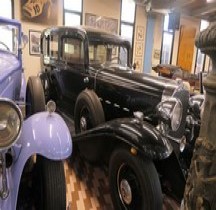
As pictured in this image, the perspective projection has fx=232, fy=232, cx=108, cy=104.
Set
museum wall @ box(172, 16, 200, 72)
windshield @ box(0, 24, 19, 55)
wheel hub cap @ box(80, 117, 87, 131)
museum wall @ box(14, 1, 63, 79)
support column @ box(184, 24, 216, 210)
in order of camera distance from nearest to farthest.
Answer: support column @ box(184, 24, 216, 210) → windshield @ box(0, 24, 19, 55) → wheel hub cap @ box(80, 117, 87, 131) → museum wall @ box(14, 1, 63, 79) → museum wall @ box(172, 16, 200, 72)

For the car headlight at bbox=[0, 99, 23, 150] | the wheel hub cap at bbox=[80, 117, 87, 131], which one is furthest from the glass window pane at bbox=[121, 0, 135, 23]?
the car headlight at bbox=[0, 99, 23, 150]

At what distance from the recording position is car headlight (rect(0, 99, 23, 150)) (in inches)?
46.8

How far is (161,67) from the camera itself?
7.59 metres

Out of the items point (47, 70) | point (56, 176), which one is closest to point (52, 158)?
point (56, 176)

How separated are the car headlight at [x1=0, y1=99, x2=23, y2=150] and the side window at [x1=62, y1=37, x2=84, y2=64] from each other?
2.00 m

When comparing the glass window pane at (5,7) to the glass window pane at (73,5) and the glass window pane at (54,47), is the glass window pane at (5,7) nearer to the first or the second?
the glass window pane at (73,5)

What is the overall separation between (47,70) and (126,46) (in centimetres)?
151

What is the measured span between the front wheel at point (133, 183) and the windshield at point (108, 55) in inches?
65.2

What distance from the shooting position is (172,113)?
6.11 ft

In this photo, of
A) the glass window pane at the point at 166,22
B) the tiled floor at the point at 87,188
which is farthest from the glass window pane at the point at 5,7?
the glass window pane at the point at 166,22

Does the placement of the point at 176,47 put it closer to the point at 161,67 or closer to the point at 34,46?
the point at 161,67

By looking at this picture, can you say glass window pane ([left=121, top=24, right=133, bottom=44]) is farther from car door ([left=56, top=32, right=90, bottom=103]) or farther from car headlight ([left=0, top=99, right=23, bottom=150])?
car headlight ([left=0, top=99, right=23, bottom=150])

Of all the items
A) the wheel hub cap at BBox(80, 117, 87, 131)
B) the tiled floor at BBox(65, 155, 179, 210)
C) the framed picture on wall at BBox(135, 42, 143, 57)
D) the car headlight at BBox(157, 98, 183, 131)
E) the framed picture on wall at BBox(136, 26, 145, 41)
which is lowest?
the tiled floor at BBox(65, 155, 179, 210)

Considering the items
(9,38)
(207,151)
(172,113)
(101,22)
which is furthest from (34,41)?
(207,151)
